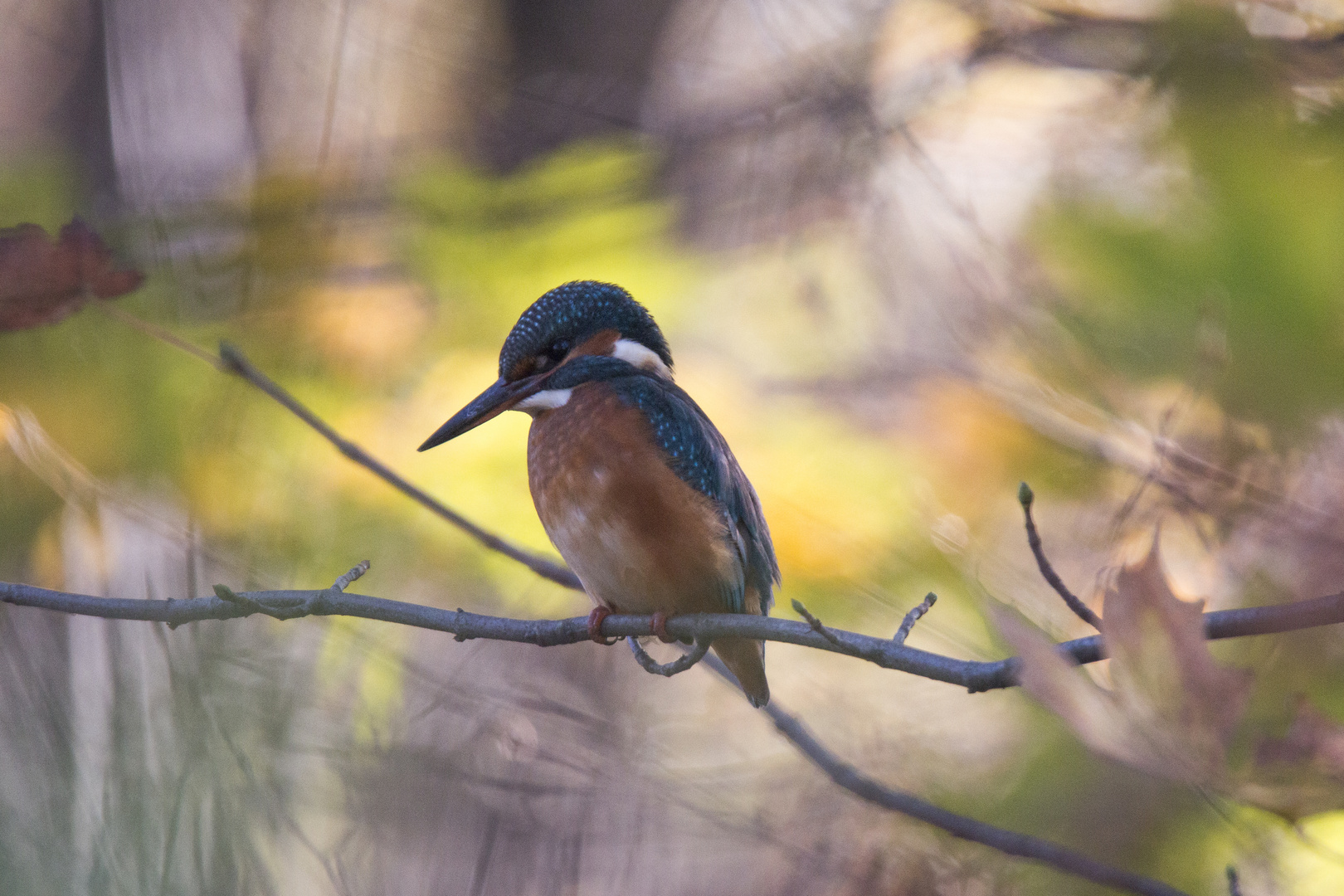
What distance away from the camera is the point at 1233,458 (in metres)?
1.18

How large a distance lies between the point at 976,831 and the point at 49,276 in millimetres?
1263

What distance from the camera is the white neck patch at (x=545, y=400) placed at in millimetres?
1650

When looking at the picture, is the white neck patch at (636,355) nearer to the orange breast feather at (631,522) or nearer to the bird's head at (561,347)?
the bird's head at (561,347)

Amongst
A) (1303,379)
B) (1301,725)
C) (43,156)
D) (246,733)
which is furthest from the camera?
(43,156)

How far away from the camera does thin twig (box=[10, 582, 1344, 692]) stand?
0.87 metres

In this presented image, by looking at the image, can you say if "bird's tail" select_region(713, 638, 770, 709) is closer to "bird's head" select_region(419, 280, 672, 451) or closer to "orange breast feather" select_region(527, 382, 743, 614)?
"orange breast feather" select_region(527, 382, 743, 614)

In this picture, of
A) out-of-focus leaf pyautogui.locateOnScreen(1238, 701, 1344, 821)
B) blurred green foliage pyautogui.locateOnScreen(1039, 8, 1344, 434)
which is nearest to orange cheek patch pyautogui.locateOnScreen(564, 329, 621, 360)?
blurred green foliage pyautogui.locateOnScreen(1039, 8, 1344, 434)

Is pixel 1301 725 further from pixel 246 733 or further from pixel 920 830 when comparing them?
pixel 246 733

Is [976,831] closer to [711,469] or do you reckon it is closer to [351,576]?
[711,469]

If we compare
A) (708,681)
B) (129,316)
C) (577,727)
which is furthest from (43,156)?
(708,681)

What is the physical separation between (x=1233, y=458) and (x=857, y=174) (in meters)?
1.42

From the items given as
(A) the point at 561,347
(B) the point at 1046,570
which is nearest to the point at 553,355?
(A) the point at 561,347

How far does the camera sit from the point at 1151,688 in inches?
22.8

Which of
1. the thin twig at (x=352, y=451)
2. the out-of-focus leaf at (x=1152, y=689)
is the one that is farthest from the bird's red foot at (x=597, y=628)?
the out-of-focus leaf at (x=1152, y=689)
